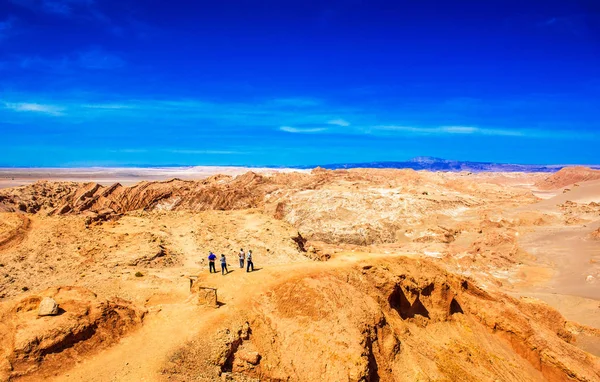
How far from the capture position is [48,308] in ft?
35.9

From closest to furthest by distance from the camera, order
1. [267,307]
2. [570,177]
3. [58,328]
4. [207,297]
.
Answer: [58,328], [267,307], [207,297], [570,177]

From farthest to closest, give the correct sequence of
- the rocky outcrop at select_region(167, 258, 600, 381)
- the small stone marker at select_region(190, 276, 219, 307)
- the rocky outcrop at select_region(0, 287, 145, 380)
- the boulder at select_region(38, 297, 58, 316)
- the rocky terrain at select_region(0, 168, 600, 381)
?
1. the small stone marker at select_region(190, 276, 219, 307)
2. the rocky outcrop at select_region(167, 258, 600, 381)
3. the boulder at select_region(38, 297, 58, 316)
4. the rocky terrain at select_region(0, 168, 600, 381)
5. the rocky outcrop at select_region(0, 287, 145, 380)

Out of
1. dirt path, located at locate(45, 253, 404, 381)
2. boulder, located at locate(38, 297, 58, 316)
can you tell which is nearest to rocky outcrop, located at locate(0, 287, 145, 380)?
boulder, located at locate(38, 297, 58, 316)

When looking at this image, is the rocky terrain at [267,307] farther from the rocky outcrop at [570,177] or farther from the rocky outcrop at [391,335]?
the rocky outcrop at [570,177]

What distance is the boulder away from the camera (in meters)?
10.9

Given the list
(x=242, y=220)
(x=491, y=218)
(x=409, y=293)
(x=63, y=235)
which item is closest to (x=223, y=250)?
(x=242, y=220)

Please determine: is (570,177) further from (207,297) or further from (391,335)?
(207,297)

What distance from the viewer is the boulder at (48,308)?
429 inches

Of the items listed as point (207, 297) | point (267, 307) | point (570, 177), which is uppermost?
A: point (570, 177)

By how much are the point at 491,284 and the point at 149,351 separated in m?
25.7

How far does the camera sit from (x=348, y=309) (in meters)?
12.8

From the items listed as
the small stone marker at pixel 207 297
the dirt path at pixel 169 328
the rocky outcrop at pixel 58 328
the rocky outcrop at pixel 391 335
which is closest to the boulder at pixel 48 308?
the rocky outcrop at pixel 58 328

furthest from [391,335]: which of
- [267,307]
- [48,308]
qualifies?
[48,308]

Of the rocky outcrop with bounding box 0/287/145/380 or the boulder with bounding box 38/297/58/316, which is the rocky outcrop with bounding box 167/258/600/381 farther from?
the boulder with bounding box 38/297/58/316
